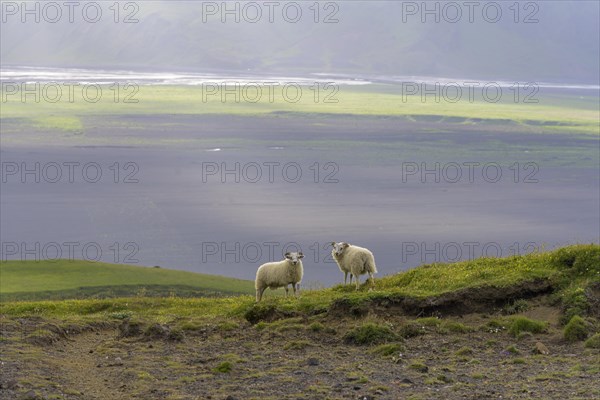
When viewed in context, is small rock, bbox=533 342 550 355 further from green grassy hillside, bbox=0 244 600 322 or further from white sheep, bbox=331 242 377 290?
white sheep, bbox=331 242 377 290

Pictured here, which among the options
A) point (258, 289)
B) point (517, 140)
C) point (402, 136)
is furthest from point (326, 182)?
point (258, 289)

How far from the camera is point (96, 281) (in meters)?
56.9

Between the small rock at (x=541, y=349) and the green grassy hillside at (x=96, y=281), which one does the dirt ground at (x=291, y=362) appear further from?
the green grassy hillside at (x=96, y=281)

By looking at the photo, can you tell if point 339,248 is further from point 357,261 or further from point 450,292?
point 450,292

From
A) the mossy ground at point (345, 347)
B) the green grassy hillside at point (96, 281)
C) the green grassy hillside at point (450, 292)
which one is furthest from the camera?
the green grassy hillside at point (96, 281)

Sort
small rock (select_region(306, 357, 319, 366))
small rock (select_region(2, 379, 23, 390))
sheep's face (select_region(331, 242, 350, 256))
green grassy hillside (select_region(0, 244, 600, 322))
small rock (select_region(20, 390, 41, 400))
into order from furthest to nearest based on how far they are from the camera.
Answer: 1. sheep's face (select_region(331, 242, 350, 256))
2. green grassy hillside (select_region(0, 244, 600, 322))
3. small rock (select_region(306, 357, 319, 366))
4. small rock (select_region(2, 379, 23, 390))
5. small rock (select_region(20, 390, 41, 400))

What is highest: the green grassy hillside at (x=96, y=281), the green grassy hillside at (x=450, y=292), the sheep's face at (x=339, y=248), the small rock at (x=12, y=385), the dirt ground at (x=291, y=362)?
the sheep's face at (x=339, y=248)

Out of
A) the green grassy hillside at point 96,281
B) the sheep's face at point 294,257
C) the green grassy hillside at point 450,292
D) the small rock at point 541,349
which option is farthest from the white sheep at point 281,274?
the green grassy hillside at point 96,281

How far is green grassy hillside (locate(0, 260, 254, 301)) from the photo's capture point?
52.0 meters

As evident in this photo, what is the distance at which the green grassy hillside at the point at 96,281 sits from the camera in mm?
52031

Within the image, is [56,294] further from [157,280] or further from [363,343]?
[363,343]

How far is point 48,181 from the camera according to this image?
13938 centimetres

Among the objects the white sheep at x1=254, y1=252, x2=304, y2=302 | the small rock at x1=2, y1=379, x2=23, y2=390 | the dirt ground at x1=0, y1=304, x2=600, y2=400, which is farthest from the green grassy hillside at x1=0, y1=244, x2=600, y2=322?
the small rock at x1=2, y1=379, x2=23, y2=390

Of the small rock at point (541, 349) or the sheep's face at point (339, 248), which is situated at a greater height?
the sheep's face at point (339, 248)
